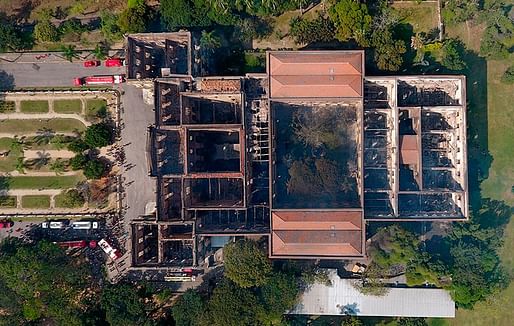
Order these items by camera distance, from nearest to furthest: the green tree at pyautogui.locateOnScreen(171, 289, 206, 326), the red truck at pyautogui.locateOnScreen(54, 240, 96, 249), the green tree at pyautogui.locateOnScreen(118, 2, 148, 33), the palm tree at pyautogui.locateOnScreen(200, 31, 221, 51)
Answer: the green tree at pyautogui.locateOnScreen(171, 289, 206, 326)
the palm tree at pyautogui.locateOnScreen(200, 31, 221, 51)
the green tree at pyautogui.locateOnScreen(118, 2, 148, 33)
the red truck at pyautogui.locateOnScreen(54, 240, 96, 249)

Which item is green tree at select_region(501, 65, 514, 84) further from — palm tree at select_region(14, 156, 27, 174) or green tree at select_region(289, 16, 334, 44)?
palm tree at select_region(14, 156, 27, 174)

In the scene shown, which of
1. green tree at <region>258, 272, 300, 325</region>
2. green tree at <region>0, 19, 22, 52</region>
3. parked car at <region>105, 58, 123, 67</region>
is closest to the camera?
green tree at <region>258, 272, 300, 325</region>

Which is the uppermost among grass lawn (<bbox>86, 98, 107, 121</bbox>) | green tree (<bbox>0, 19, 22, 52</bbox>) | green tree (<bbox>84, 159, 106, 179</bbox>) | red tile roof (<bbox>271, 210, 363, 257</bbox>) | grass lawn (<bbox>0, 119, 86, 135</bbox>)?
green tree (<bbox>0, 19, 22, 52</bbox>)

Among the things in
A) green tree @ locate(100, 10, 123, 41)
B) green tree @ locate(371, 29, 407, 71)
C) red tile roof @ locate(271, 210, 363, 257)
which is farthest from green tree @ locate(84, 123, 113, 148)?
green tree @ locate(371, 29, 407, 71)

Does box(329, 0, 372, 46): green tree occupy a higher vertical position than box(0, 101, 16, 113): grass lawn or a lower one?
higher

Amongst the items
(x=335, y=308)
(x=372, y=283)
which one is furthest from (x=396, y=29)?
(x=335, y=308)

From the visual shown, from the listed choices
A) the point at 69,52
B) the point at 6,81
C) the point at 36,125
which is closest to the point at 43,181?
the point at 36,125

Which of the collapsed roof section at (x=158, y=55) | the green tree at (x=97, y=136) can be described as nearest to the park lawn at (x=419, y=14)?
the collapsed roof section at (x=158, y=55)
